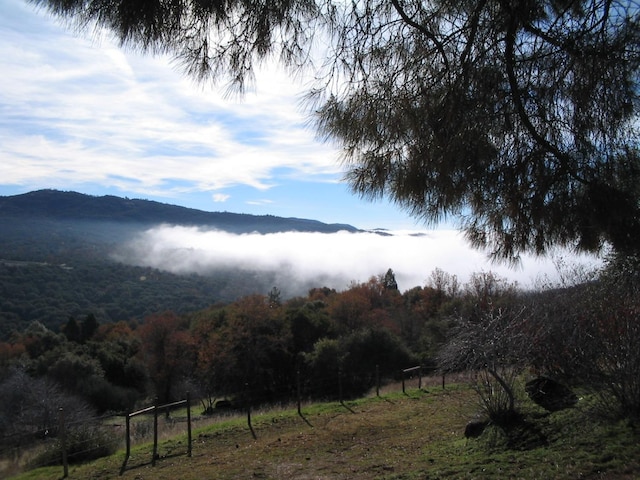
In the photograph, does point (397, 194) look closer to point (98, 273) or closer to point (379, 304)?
point (379, 304)

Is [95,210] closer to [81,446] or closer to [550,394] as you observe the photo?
[81,446]

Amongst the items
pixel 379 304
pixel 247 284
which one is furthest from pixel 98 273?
pixel 379 304

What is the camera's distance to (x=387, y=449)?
26.7 feet

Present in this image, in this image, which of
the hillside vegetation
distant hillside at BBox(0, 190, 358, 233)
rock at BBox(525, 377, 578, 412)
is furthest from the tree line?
distant hillside at BBox(0, 190, 358, 233)

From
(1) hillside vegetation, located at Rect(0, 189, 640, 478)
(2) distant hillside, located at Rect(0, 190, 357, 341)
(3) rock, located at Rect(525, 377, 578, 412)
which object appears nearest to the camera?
(1) hillside vegetation, located at Rect(0, 189, 640, 478)

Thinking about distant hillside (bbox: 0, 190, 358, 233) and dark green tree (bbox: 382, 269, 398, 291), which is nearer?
dark green tree (bbox: 382, 269, 398, 291)

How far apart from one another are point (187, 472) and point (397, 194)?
600cm

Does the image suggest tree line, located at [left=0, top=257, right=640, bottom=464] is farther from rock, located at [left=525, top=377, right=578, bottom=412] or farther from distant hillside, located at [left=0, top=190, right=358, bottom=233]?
distant hillside, located at [left=0, top=190, right=358, bottom=233]

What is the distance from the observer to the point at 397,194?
4066 millimetres

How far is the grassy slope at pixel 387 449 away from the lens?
5082 millimetres

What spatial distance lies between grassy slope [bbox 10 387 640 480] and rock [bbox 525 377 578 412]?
18cm

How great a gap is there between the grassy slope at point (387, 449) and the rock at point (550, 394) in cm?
18

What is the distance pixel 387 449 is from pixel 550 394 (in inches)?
101

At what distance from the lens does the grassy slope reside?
508cm
